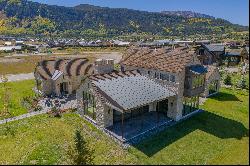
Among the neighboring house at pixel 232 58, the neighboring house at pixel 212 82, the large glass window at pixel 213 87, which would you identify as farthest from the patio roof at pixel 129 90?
the neighboring house at pixel 232 58

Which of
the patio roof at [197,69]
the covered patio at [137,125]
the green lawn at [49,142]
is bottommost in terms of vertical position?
the green lawn at [49,142]

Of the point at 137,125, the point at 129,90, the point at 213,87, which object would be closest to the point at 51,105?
the point at 129,90

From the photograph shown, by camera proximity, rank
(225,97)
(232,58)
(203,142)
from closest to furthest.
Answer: (203,142) < (225,97) < (232,58)

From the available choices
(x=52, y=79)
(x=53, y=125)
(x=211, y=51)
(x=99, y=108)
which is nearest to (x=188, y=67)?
(x=99, y=108)

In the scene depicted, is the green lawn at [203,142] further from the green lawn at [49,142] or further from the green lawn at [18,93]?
the green lawn at [18,93]

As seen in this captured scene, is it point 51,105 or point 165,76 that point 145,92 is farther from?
point 51,105

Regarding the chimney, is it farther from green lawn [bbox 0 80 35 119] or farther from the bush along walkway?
green lawn [bbox 0 80 35 119]

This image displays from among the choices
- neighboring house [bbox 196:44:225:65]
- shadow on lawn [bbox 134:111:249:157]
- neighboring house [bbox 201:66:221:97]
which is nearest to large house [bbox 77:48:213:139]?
shadow on lawn [bbox 134:111:249:157]

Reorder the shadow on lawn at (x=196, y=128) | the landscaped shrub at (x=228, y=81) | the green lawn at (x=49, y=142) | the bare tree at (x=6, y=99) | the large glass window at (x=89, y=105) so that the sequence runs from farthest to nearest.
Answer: the landscaped shrub at (x=228, y=81) → the bare tree at (x=6, y=99) → the large glass window at (x=89, y=105) → the shadow on lawn at (x=196, y=128) → the green lawn at (x=49, y=142)
